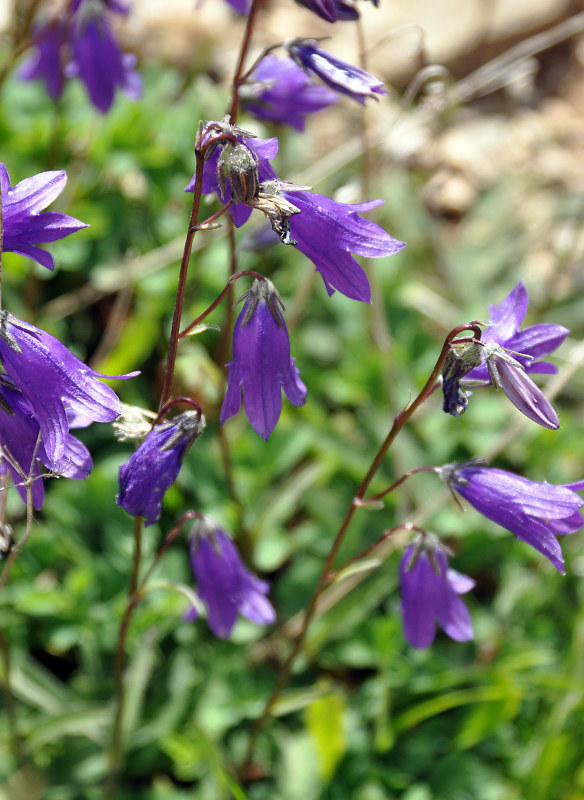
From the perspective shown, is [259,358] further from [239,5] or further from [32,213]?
[239,5]

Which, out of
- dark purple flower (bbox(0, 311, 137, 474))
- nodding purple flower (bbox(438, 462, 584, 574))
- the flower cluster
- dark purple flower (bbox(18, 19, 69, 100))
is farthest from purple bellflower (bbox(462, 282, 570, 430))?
dark purple flower (bbox(18, 19, 69, 100))

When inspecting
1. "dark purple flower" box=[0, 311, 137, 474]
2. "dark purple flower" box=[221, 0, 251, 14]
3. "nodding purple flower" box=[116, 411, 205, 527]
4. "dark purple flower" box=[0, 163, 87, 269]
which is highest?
"dark purple flower" box=[221, 0, 251, 14]

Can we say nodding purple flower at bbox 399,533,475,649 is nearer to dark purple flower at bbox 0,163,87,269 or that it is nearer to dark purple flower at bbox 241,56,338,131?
dark purple flower at bbox 0,163,87,269

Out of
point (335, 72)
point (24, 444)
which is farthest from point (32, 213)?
point (335, 72)

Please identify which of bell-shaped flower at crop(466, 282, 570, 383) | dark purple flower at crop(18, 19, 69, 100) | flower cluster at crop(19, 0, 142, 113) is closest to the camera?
bell-shaped flower at crop(466, 282, 570, 383)

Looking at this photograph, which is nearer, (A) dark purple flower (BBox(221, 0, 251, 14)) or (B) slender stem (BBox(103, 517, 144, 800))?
(B) slender stem (BBox(103, 517, 144, 800))

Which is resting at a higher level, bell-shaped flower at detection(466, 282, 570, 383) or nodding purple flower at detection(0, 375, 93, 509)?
bell-shaped flower at detection(466, 282, 570, 383)

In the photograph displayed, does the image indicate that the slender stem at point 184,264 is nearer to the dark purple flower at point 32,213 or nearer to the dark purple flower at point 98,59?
the dark purple flower at point 32,213
